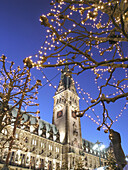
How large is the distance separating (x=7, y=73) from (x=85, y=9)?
7.66 m

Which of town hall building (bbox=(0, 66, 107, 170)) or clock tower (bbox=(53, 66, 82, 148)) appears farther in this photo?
clock tower (bbox=(53, 66, 82, 148))

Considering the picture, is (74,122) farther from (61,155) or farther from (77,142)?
(61,155)

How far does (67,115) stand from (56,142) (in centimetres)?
938

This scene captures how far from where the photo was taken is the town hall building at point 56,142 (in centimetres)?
3306

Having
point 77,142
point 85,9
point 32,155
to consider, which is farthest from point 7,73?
point 77,142

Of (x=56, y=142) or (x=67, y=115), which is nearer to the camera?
(x=56, y=142)

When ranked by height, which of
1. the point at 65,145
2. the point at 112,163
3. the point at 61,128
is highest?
the point at 61,128

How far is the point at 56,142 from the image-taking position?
4281 centimetres

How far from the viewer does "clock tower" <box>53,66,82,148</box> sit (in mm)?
45531

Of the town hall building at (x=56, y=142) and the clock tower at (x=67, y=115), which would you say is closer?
the town hall building at (x=56, y=142)

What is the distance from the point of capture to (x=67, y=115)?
4831 centimetres

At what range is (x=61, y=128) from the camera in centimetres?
4834

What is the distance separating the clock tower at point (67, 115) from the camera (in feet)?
149

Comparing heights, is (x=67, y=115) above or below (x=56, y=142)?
above
